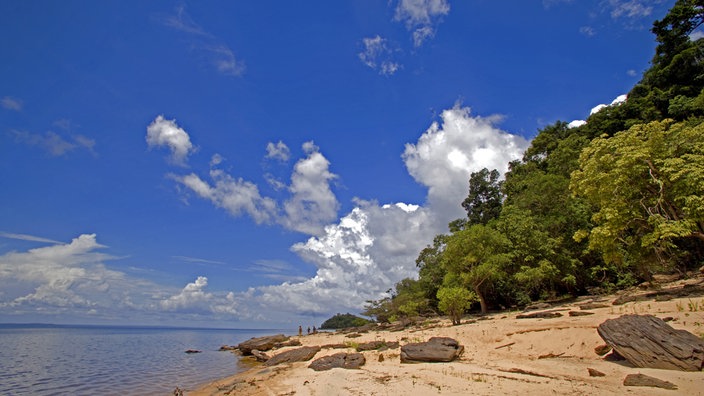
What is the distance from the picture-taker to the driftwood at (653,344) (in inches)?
378

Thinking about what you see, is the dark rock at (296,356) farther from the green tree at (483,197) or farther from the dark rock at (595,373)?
the green tree at (483,197)

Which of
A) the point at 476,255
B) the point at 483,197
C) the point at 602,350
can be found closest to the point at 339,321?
the point at 483,197

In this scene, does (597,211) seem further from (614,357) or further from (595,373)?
(595,373)

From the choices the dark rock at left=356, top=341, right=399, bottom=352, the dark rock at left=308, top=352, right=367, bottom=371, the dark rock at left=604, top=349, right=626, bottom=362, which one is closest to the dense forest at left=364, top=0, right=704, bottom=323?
the dark rock at left=356, top=341, right=399, bottom=352

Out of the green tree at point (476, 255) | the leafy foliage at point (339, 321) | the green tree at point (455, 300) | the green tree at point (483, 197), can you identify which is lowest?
the leafy foliage at point (339, 321)

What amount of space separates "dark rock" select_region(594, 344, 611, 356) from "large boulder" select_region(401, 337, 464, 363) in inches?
188

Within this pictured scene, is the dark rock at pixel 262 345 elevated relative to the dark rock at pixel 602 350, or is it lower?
lower

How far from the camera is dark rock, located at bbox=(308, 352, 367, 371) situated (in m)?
15.2

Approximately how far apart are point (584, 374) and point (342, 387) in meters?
7.09

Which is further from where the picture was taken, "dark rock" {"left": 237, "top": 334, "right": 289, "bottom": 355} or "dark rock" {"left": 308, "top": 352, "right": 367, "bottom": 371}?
"dark rock" {"left": 237, "top": 334, "right": 289, "bottom": 355}

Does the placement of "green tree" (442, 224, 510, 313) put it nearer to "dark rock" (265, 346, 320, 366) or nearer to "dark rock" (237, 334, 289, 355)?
"dark rock" (265, 346, 320, 366)

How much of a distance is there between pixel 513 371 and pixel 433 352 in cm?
356

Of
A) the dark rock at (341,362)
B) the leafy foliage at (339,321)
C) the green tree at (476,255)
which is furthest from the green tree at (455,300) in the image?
the leafy foliage at (339,321)

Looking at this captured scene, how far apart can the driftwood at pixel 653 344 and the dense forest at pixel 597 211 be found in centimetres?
774
